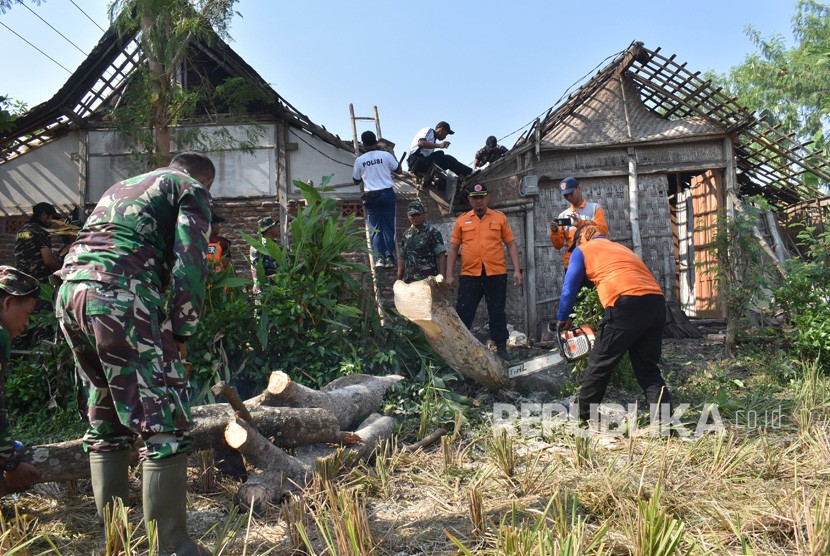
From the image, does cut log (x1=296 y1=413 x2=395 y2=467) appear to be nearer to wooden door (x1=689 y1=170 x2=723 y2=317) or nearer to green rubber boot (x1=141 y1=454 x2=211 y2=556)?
green rubber boot (x1=141 y1=454 x2=211 y2=556)

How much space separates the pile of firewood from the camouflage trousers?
17.0 inches

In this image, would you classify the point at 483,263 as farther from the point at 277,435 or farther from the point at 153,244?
the point at 153,244

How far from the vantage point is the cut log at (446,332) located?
15.1 ft

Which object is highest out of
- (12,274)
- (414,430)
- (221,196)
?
(221,196)

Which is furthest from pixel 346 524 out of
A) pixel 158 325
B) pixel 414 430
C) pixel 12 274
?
pixel 414 430

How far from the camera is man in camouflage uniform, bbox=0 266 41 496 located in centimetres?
282

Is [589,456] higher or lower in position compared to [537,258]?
lower

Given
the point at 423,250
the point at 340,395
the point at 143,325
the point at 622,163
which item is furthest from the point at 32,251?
the point at 622,163

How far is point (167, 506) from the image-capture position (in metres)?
2.31

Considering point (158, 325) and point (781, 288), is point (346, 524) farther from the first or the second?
point (781, 288)

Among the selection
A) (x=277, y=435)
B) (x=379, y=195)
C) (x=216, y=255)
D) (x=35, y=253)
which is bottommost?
(x=277, y=435)

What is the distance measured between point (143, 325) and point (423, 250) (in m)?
4.01

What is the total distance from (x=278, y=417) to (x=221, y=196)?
706cm

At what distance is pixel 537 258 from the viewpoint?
8.16 metres
